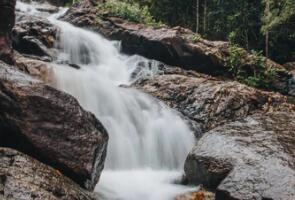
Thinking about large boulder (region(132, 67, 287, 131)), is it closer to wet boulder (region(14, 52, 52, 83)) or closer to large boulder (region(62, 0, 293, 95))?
large boulder (region(62, 0, 293, 95))

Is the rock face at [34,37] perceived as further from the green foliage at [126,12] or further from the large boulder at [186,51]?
the green foliage at [126,12]

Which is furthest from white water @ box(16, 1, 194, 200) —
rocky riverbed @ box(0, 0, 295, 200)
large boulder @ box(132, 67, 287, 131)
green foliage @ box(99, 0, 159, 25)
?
green foliage @ box(99, 0, 159, 25)

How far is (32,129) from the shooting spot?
5.94 meters

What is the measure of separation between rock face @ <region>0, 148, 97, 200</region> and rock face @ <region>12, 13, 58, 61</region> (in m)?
8.12

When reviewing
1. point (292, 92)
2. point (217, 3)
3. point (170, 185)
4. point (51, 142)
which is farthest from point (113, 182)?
point (217, 3)

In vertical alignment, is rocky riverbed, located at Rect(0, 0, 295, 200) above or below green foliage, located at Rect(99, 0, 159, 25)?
below

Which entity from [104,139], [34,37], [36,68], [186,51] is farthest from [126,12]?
[104,139]

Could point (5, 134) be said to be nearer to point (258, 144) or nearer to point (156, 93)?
point (258, 144)

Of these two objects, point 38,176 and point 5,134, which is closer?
point 38,176

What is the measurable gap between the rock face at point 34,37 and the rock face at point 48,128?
282 inches

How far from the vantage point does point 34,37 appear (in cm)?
1454

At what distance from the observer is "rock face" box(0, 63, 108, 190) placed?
5.93 metres

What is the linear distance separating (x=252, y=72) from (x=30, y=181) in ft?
43.2

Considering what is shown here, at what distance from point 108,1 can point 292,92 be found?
1073 centimetres
